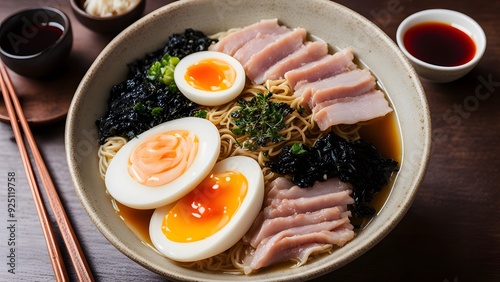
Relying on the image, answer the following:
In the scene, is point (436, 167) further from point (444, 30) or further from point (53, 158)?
point (53, 158)

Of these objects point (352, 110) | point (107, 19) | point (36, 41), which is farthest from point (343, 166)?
point (36, 41)

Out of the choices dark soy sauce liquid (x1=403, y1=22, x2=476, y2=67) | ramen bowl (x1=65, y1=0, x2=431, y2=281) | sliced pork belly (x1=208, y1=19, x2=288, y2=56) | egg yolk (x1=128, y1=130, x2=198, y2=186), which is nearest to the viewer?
ramen bowl (x1=65, y1=0, x2=431, y2=281)

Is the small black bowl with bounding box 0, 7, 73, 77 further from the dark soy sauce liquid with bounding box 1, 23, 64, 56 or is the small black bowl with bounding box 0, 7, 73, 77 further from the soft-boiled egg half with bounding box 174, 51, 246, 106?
the soft-boiled egg half with bounding box 174, 51, 246, 106

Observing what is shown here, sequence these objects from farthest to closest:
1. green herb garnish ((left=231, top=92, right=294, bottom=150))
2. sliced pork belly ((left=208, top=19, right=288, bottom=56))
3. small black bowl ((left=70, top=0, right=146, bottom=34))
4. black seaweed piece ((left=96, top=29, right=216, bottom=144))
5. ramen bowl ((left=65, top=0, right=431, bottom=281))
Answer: small black bowl ((left=70, top=0, right=146, bottom=34)) < sliced pork belly ((left=208, top=19, right=288, bottom=56)) < black seaweed piece ((left=96, top=29, right=216, bottom=144)) < green herb garnish ((left=231, top=92, right=294, bottom=150)) < ramen bowl ((left=65, top=0, right=431, bottom=281))

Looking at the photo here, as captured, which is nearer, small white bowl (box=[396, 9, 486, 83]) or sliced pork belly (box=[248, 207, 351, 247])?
sliced pork belly (box=[248, 207, 351, 247])

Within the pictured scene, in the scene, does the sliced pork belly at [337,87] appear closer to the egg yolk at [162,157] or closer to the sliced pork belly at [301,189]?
the sliced pork belly at [301,189]

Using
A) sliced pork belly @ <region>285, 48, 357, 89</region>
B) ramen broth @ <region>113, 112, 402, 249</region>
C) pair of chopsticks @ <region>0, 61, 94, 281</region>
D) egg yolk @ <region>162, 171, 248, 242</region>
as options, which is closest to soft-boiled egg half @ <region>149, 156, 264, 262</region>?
egg yolk @ <region>162, 171, 248, 242</region>
